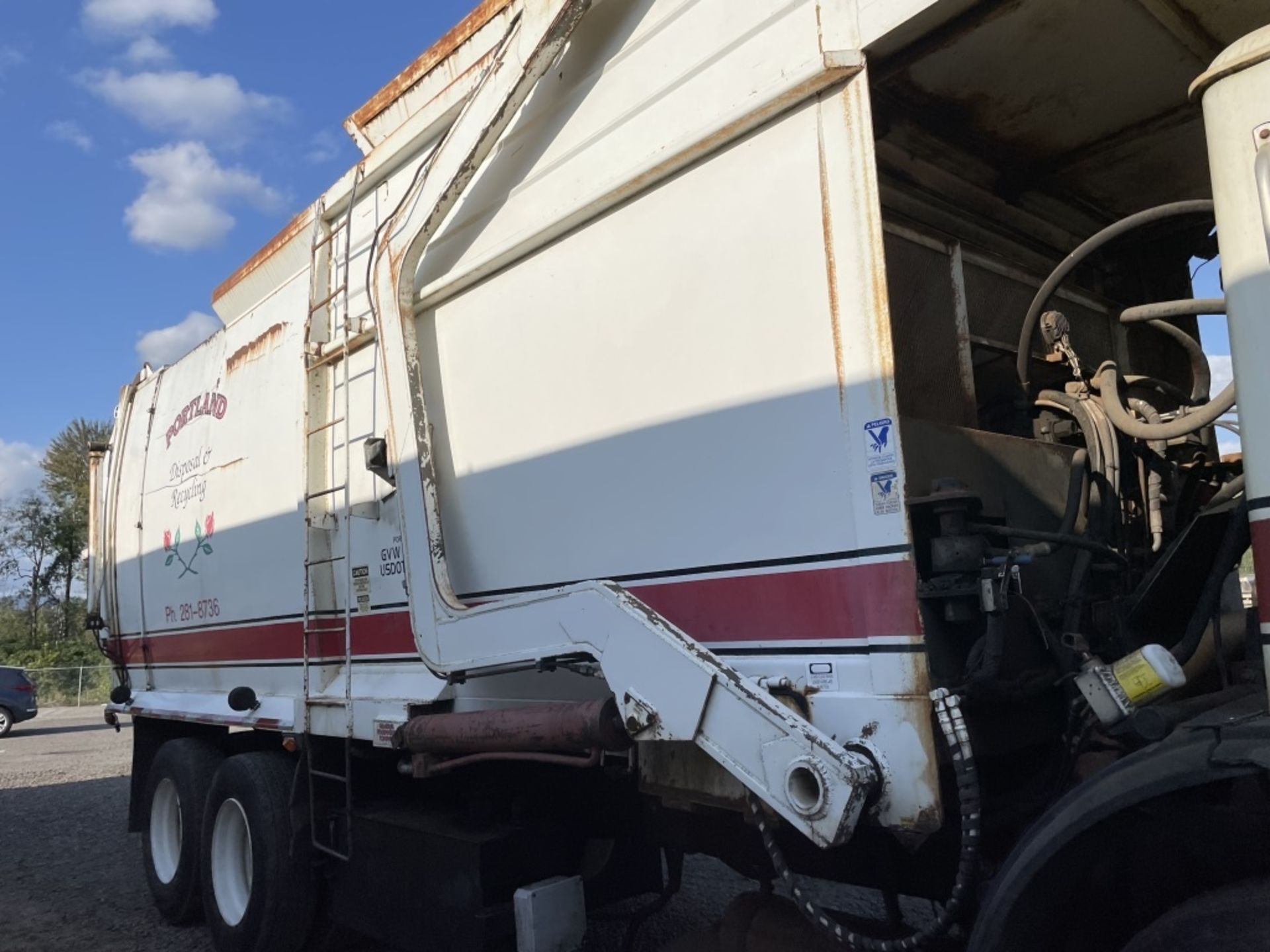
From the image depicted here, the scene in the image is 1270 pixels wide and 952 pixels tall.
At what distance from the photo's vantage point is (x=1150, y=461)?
3.23 m

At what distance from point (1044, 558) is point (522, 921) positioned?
6.58ft

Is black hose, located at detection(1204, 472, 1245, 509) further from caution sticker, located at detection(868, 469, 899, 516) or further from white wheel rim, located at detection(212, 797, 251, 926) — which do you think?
white wheel rim, located at detection(212, 797, 251, 926)

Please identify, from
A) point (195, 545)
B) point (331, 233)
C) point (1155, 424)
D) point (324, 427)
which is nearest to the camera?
point (1155, 424)

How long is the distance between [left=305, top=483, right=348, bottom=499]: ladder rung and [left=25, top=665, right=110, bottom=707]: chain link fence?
83.1 feet

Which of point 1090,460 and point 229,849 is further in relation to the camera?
point 229,849

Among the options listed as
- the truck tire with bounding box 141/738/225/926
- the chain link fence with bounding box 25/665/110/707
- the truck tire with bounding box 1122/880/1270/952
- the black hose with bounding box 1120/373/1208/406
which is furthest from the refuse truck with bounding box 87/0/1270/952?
the chain link fence with bounding box 25/665/110/707

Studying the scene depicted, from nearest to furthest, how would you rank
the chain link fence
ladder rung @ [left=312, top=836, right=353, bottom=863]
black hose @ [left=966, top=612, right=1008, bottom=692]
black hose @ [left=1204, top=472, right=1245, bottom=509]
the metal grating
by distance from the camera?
black hose @ [left=966, top=612, right=1008, bottom=692] → black hose @ [left=1204, top=472, right=1245, bottom=509] → the metal grating → ladder rung @ [left=312, top=836, right=353, bottom=863] → the chain link fence

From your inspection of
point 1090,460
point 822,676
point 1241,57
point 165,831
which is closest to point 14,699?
point 165,831

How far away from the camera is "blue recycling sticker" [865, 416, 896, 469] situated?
7.46 ft

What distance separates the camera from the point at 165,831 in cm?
571

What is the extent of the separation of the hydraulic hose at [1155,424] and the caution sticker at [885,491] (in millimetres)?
681

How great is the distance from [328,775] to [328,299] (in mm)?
2054

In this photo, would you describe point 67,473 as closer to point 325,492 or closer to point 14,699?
point 14,699

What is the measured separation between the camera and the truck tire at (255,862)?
4273 mm
